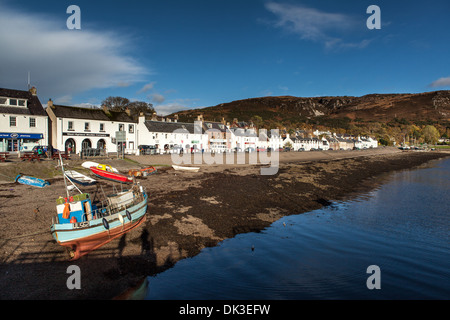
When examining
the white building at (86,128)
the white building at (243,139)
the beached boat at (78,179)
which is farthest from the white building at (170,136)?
the beached boat at (78,179)

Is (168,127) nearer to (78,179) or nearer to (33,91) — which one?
(33,91)

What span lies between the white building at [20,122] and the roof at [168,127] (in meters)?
22.1

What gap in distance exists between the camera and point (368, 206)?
2372 centimetres

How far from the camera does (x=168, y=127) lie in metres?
69.1

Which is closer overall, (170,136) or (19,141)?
(19,141)

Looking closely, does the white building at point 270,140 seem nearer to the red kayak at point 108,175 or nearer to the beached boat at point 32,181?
the red kayak at point 108,175

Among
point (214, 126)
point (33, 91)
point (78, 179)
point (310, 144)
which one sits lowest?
point (78, 179)

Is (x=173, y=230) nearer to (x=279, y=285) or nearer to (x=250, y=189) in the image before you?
(x=279, y=285)

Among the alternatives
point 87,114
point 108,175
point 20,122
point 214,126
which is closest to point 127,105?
point 214,126

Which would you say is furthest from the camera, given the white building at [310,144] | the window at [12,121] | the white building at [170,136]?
the white building at [310,144]

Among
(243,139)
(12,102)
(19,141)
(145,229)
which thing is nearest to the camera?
(145,229)

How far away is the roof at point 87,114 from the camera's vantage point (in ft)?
160

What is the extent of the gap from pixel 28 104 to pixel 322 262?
164 feet

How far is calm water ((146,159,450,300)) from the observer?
406 inches
